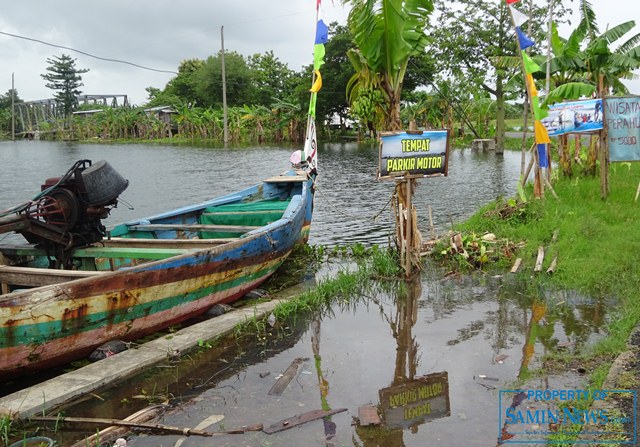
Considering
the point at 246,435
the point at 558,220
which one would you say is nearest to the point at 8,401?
the point at 246,435

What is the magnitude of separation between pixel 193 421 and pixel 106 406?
855mm

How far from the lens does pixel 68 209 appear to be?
6492 mm

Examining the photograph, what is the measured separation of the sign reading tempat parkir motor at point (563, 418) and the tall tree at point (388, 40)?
4.87 m

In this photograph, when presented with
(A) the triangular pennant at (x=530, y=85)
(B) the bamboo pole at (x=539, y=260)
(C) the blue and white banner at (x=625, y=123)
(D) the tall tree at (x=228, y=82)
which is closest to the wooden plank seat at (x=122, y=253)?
(B) the bamboo pole at (x=539, y=260)

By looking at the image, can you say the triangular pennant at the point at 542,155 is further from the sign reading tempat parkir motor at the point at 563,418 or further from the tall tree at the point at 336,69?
the tall tree at the point at 336,69

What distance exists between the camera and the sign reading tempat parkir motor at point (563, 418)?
3.70 meters

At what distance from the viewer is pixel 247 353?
5.85 meters

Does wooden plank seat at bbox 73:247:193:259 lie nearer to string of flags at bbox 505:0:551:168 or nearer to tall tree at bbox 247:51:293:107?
string of flags at bbox 505:0:551:168

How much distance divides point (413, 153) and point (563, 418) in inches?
174

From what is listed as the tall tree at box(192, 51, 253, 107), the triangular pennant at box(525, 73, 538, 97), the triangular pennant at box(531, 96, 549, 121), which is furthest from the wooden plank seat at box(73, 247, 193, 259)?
the tall tree at box(192, 51, 253, 107)

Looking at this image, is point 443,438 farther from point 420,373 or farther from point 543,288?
point 543,288

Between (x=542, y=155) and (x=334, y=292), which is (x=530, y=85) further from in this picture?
(x=334, y=292)

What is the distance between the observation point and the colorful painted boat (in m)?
5.16

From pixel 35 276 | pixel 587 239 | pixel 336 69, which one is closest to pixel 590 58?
pixel 587 239
